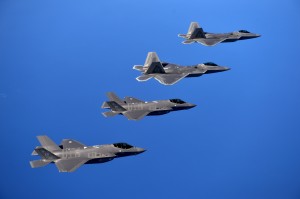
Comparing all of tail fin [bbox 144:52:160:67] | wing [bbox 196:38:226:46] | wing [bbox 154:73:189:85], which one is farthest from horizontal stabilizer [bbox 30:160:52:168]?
wing [bbox 196:38:226:46]

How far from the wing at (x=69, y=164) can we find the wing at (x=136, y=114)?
821cm

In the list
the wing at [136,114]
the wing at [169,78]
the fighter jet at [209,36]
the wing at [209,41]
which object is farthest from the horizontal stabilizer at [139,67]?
the wing at [209,41]

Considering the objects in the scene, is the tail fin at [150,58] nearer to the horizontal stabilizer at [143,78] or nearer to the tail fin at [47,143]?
the horizontal stabilizer at [143,78]

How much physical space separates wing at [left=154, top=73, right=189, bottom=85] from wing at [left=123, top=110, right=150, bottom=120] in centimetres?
486

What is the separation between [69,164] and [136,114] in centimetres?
1068

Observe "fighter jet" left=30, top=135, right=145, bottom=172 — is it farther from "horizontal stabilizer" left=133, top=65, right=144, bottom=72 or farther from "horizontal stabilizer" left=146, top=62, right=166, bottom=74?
"horizontal stabilizer" left=133, top=65, right=144, bottom=72

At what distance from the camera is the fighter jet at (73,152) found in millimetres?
42062

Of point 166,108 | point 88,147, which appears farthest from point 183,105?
point 88,147

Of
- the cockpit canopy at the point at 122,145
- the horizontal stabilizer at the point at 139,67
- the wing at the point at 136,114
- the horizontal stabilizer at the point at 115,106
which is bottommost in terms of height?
the cockpit canopy at the point at 122,145

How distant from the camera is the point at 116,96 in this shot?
2002 inches

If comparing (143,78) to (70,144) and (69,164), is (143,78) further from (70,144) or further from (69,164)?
(69,164)

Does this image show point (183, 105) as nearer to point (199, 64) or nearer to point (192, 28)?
point (199, 64)

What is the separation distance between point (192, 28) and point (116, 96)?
18250 mm

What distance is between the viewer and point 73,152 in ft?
142
